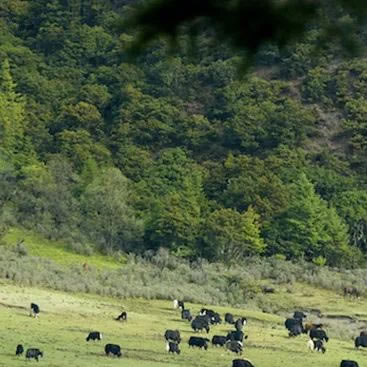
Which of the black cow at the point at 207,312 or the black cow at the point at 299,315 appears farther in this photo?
the black cow at the point at 299,315

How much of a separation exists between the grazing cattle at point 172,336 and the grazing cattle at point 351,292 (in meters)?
17.9

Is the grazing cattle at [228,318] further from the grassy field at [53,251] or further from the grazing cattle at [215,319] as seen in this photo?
the grassy field at [53,251]

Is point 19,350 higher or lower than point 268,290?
lower

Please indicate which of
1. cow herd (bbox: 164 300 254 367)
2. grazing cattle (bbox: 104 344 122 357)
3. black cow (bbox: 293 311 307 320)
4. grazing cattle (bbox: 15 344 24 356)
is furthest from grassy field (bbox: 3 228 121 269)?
grazing cattle (bbox: 15 344 24 356)

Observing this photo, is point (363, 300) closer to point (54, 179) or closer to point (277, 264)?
point (277, 264)

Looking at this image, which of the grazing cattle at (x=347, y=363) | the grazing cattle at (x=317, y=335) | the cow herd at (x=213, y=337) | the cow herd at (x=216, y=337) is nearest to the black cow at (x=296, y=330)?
the cow herd at (x=216, y=337)

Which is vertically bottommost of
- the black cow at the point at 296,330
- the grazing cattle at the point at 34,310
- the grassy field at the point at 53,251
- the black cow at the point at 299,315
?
the grazing cattle at the point at 34,310

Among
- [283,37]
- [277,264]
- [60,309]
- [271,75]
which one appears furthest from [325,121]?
[283,37]

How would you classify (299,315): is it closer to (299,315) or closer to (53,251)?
(299,315)

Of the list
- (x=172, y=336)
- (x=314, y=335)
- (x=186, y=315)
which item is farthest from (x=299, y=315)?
(x=172, y=336)

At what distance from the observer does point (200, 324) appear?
104ft

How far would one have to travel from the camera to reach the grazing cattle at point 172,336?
90.5 ft

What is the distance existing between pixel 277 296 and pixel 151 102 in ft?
95.5

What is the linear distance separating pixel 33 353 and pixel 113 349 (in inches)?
94.4
